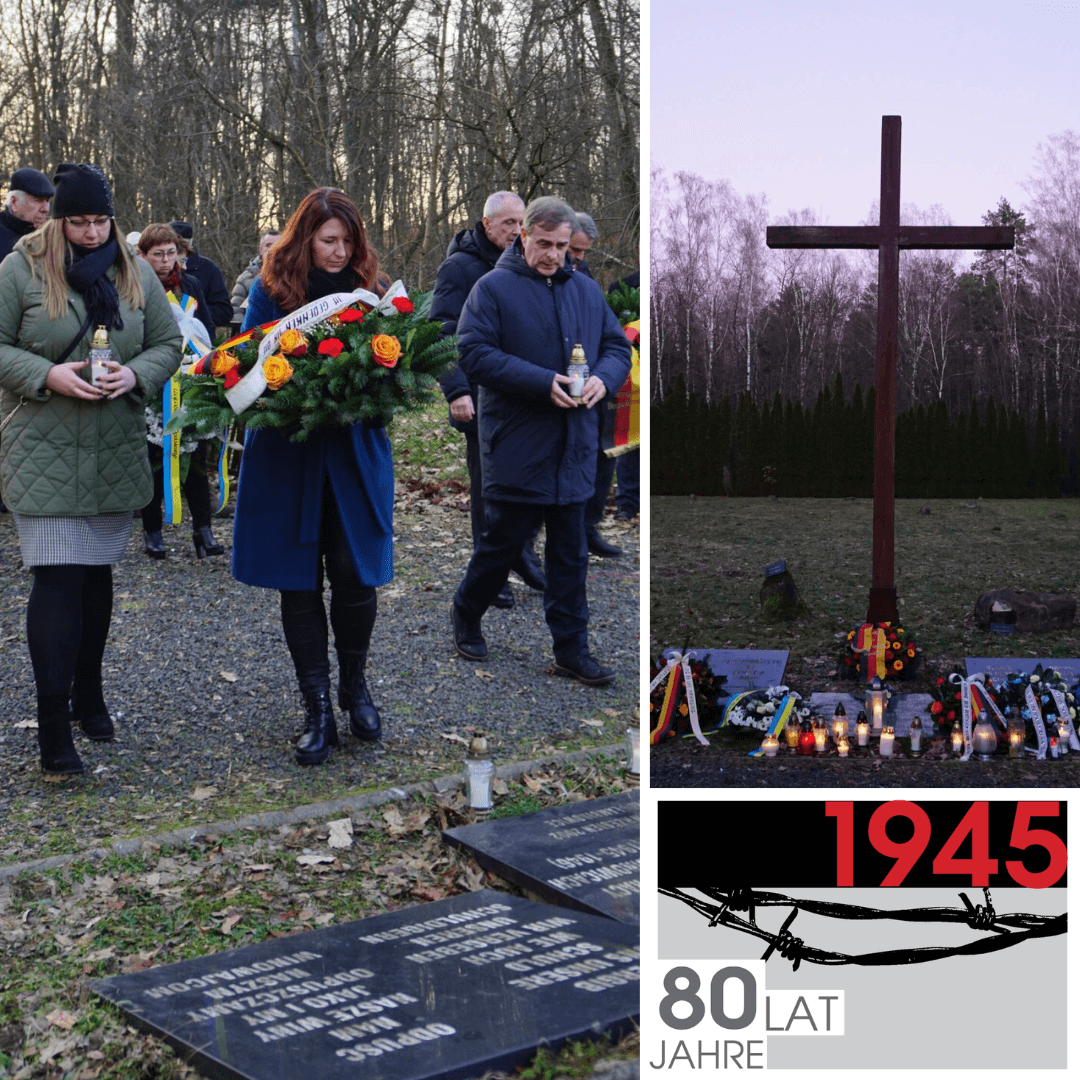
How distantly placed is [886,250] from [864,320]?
0.60 metres

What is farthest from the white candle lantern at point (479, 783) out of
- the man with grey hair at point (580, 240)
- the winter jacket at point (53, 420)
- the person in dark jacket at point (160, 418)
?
the man with grey hair at point (580, 240)

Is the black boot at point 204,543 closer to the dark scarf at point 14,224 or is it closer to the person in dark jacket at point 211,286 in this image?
the person in dark jacket at point 211,286

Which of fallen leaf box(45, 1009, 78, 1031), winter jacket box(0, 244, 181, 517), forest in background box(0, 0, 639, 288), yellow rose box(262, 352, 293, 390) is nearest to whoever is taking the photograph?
fallen leaf box(45, 1009, 78, 1031)

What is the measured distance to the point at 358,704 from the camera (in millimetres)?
4188

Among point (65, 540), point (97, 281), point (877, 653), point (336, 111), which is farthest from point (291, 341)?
point (336, 111)

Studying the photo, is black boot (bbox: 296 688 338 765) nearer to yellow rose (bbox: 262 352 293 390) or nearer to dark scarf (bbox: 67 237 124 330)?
yellow rose (bbox: 262 352 293 390)

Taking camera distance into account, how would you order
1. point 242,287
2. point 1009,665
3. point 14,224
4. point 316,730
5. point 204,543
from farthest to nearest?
point 242,287 < point 204,543 < point 14,224 < point 1009,665 < point 316,730

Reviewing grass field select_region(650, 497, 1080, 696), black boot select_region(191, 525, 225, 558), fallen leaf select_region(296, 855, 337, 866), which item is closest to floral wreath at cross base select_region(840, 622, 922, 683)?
grass field select_region(650, 497, 1080, 696)

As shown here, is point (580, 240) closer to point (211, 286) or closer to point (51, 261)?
point (211, 286)

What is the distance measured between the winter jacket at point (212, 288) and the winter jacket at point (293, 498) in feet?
12.4

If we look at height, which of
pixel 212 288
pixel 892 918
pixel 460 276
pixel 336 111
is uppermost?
pixel 336 111

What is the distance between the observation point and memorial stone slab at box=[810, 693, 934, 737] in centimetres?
452

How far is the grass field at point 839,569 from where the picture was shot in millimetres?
5500

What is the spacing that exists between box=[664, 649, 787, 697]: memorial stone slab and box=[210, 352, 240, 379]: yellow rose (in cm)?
177
